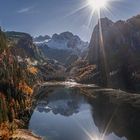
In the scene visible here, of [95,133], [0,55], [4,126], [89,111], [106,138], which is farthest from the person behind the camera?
[89,111]

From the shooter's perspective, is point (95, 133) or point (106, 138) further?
point (95, 133)

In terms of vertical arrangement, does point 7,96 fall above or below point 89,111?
above

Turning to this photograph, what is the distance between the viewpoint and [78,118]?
153375 mm

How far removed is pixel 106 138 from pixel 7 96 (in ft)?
154

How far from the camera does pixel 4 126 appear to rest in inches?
3893

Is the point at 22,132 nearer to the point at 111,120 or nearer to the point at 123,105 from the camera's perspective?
the point at 111,120

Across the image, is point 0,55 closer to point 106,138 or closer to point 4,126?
point 4,126

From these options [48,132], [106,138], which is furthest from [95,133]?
[48,132]

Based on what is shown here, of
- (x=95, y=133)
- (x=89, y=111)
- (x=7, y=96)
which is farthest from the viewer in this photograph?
(x=89, y=111)

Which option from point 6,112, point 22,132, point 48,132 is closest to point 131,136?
point 48,132

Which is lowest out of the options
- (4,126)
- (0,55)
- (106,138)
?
(106,138)

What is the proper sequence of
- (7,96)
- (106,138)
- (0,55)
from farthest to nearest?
(0,55), (7,96), (106,138)

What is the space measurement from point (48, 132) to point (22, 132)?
16193mm

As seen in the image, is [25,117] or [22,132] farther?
[25,117]
